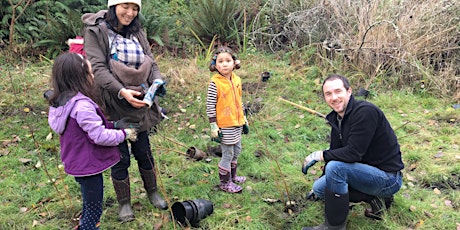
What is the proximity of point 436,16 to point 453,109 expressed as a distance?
2005 millimetres

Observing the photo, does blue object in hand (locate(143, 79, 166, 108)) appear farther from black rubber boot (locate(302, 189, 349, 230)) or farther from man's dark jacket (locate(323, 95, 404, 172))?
black rubber boot (locate(302, 189, 349, 230))

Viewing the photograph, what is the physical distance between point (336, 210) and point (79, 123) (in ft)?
6.60

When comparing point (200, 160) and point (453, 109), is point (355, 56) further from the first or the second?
point (200, 160)

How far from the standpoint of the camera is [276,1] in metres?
8.84

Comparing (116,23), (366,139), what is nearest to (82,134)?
(116,23)

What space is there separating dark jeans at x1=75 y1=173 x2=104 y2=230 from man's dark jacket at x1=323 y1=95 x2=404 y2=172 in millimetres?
1758

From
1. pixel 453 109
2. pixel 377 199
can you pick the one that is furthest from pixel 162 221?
pixel 453 109

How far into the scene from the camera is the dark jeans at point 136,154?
3261 mm

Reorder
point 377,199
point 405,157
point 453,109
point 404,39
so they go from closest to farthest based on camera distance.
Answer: point 377,199
point 405,157
point 453,109
point 404,39

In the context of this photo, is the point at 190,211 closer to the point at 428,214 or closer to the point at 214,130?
the point at 214,130

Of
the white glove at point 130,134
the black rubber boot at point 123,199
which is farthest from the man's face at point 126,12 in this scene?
the black rubber boot at point 123,199

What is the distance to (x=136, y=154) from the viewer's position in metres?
3.47

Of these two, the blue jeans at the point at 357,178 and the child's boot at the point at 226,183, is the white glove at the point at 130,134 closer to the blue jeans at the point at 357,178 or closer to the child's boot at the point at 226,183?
the child's boot at the point at 226,183

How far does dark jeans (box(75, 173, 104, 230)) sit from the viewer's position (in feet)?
9.29
